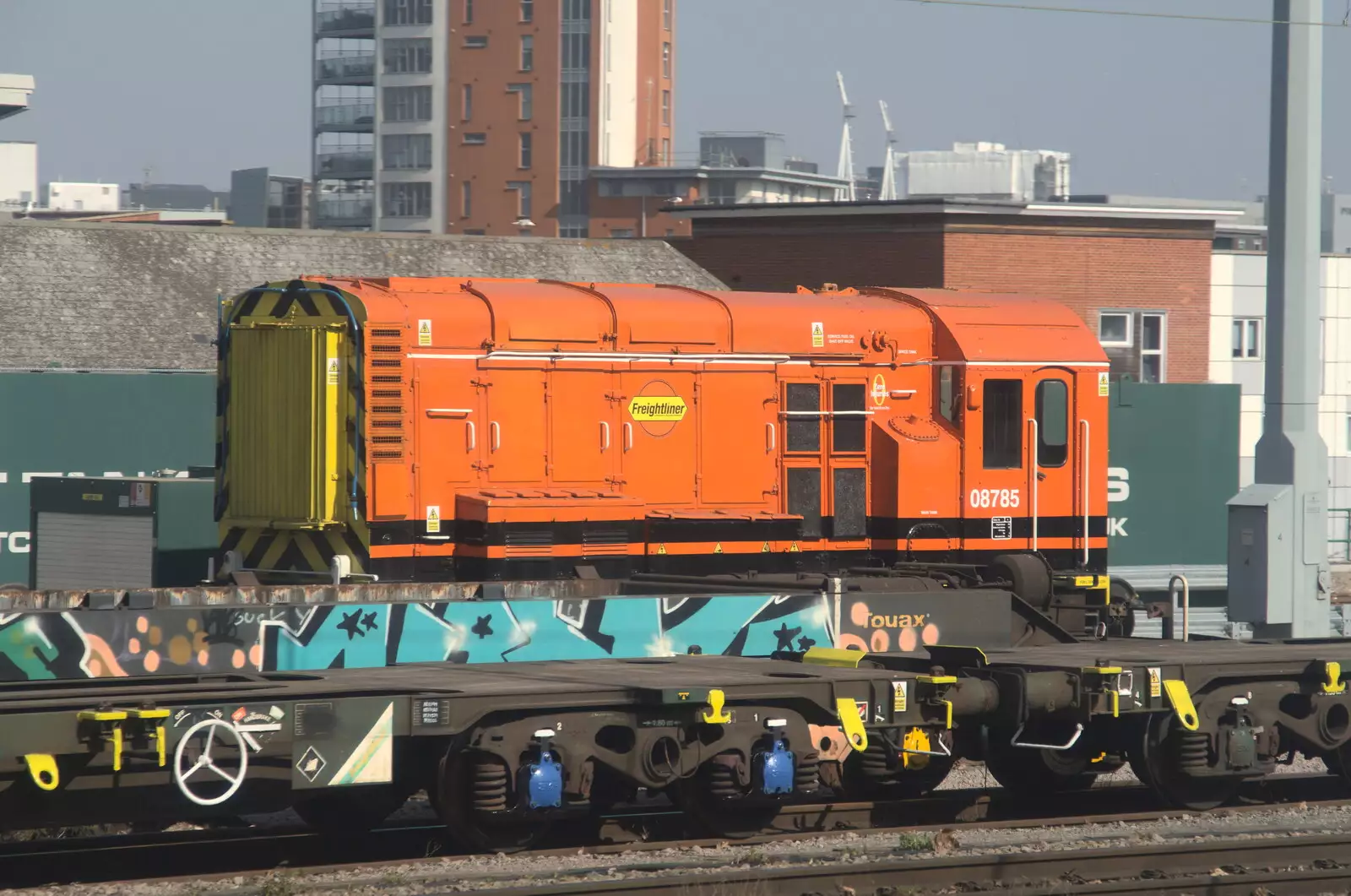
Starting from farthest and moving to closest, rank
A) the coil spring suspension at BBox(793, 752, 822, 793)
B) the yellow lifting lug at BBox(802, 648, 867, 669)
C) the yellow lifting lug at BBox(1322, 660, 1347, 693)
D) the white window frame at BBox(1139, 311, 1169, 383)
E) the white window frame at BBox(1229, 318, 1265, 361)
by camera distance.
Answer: the white window frame at BBox(1229, 318, 1265, 361)
the white window frame at BBox(1139, 311, 1169, 383)
the yellow lifting lug at BBox(1322, 660, 1347, 693)
the yellow lifting lug at BBox(802, 648, 867, 669)
the coil spring suspension at BBox(793, 752, 822, 793)

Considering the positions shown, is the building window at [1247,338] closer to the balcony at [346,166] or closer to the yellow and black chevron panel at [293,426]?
the yellow and black chevron panel at [293,426]

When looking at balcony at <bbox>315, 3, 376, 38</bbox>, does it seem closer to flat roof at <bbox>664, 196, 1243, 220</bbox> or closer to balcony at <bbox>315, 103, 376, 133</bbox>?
balcony at <bbox>315, 103, 376, 133</bbox>

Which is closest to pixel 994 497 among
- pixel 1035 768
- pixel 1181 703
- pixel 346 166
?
pixel 1035 768

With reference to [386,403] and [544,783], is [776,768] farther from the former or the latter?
[386,403]

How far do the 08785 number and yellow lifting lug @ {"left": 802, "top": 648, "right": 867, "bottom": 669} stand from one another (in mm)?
3110

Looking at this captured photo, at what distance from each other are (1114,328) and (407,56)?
8302 centimetres

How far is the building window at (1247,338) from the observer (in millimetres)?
44125

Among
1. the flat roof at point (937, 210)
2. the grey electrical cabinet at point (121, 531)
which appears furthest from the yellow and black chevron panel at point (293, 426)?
the flat roof at point (937, 210)

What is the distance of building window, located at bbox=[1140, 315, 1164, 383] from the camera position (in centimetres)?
3719

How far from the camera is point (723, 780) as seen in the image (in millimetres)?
9812

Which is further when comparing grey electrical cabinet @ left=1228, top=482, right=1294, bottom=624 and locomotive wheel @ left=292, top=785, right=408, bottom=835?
grey electrical cabinet @ left=1228, top=482, right=1294, bottom=624

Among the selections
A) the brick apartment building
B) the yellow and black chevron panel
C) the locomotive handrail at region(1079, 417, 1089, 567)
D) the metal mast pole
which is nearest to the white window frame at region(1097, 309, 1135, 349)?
the metal mast pole

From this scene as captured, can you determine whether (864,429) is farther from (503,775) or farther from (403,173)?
(403,173)

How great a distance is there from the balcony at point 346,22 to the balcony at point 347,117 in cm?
456
